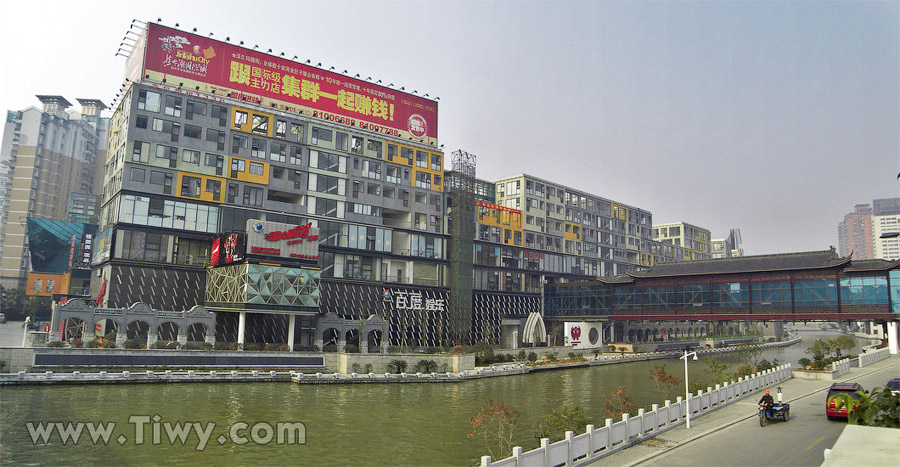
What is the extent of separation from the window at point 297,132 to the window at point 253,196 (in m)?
9.73

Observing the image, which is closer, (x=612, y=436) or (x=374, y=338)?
(x=612, y=436)

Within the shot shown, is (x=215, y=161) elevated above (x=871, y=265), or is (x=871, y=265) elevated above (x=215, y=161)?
(x=215, y=161)

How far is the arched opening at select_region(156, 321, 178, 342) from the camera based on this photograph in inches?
2653

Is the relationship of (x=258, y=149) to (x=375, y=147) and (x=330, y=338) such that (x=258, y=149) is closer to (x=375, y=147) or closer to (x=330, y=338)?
(x=375, y=147)

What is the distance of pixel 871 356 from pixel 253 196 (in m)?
80.7

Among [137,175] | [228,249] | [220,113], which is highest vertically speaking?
[220,113]

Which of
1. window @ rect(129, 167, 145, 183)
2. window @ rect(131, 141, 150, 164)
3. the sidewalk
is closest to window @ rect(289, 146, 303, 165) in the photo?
window @ rect(131, 141, 150, 164)

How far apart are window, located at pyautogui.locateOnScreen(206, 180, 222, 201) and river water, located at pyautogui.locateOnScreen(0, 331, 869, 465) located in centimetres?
3046

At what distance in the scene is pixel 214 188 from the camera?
76438mm

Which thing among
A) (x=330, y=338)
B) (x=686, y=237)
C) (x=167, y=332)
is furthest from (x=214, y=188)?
(x=686, y=237)

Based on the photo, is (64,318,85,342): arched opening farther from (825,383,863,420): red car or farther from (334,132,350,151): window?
(825,383,863,420): red car

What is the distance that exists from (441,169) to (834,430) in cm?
7522

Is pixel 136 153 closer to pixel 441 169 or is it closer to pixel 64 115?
pixel 441 169

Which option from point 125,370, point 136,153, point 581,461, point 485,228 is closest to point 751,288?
point 485,228
